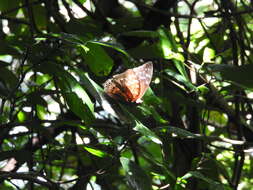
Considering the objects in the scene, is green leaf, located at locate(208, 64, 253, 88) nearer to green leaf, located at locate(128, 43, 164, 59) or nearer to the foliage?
the foliage

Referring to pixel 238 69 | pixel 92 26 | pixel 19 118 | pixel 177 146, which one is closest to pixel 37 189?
pixel 19 118

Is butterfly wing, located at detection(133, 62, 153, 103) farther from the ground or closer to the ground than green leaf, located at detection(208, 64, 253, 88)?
farther from the ground

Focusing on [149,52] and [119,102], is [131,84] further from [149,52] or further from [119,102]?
[149,52]

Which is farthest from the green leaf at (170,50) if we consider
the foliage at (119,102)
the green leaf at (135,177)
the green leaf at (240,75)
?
the green leaf at (135,177)

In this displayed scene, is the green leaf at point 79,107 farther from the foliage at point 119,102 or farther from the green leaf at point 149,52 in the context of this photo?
the green leaf at point 149,52

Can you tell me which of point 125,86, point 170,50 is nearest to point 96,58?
point 125,86

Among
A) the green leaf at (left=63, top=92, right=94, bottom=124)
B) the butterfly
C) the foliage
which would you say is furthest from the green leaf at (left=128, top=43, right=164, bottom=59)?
the green leaf at (left=63, top=92, right=94, bottom=124)
